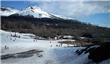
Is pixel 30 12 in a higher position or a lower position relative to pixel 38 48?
higher

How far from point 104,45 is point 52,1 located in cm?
79

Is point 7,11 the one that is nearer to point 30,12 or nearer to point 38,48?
point 30,12

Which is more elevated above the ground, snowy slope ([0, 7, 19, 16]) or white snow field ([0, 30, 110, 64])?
snowy slope ([0, 7, 19, 16])

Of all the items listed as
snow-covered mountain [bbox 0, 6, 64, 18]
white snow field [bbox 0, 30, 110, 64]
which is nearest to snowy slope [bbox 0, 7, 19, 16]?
snow-covered mountain [bbox 0, 6, 64, 18]

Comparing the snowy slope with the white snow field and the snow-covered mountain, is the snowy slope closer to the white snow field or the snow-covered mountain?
the snow-covered mountain

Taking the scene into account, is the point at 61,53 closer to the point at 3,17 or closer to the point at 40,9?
the point at 40,9

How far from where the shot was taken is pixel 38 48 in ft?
11.1

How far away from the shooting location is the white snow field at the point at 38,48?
10.8 feet

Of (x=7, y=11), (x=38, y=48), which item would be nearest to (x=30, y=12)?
(x=7, y=11)

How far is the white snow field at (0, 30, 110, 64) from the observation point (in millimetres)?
3303

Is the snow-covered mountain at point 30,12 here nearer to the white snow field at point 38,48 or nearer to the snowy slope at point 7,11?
the snowy slope at point 7,11

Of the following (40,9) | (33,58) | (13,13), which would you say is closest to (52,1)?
(40,9)

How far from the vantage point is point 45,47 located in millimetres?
3400

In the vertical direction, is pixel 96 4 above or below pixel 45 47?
above
